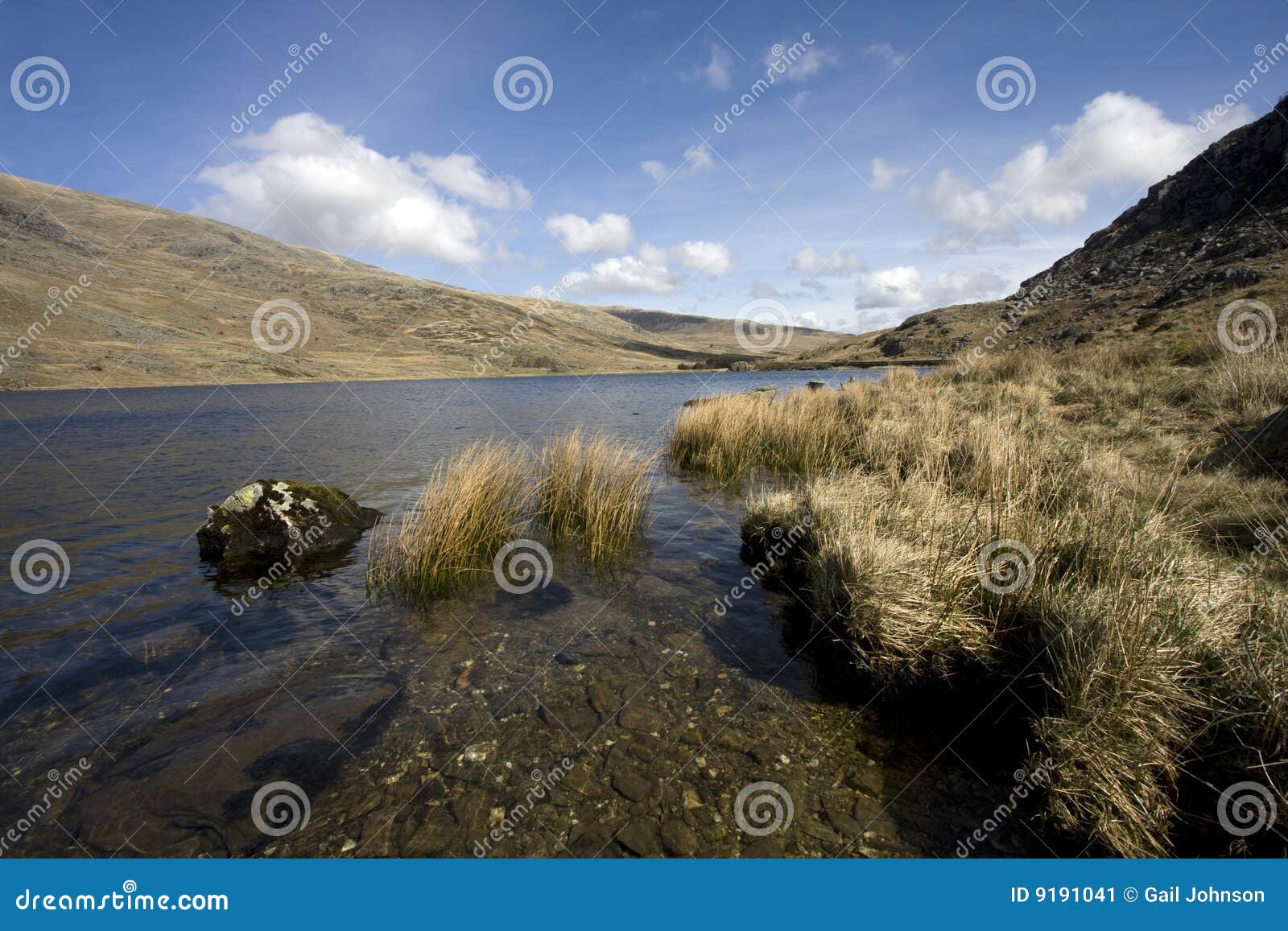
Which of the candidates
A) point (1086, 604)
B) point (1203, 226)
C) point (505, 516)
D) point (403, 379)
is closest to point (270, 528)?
point (505, 516)

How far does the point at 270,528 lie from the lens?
305 inches

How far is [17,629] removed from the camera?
5.55 metres

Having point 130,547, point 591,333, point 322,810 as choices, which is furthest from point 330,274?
point 322,810

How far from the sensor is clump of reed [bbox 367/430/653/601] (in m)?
6.43

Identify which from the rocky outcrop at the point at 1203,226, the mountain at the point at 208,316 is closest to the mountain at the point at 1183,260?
the rocky outcrop at the point at 1203,226

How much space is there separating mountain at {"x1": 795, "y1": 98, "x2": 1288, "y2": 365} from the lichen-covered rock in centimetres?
2056

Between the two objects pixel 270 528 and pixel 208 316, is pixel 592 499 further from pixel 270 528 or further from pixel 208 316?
pixel 208 316

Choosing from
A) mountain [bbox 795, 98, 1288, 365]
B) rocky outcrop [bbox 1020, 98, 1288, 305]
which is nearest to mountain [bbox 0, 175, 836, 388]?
mountain [bbox 795, 98, 1288, 365]

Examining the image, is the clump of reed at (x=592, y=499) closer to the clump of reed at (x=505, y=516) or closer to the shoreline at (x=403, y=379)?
the clump of reed at (x=505, y=516)

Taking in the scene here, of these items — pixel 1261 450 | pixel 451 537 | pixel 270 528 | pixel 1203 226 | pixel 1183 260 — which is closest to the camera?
pixel 451 537

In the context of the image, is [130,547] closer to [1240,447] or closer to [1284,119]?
[1240,447]

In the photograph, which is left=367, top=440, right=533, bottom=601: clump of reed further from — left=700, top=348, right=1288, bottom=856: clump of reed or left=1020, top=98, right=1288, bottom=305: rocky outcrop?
left=1020, top=98, right=1288, bottom=305: rocky outcrop

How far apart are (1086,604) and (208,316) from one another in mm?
89003

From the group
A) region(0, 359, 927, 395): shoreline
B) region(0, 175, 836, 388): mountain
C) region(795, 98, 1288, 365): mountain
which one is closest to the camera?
region(795, 98, 1288, 365): mountain
